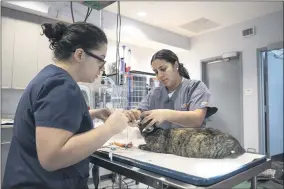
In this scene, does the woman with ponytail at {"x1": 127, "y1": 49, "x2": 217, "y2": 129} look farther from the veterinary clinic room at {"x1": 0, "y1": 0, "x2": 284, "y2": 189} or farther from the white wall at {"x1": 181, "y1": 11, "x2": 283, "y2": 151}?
the white wall at {"x1": 181, "y1": 11, "x2": 283, "y2": 151}

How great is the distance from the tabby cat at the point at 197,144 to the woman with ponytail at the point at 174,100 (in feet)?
0.32

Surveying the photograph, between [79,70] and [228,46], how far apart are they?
11.5 feet

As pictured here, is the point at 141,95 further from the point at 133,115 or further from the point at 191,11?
the point at 191,11

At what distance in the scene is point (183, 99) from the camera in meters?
1.37

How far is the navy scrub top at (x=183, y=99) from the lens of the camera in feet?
4.15

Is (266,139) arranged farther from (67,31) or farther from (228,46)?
(67,31)

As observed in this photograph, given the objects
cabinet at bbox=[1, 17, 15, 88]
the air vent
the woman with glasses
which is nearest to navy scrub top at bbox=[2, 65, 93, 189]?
the woman with glasses

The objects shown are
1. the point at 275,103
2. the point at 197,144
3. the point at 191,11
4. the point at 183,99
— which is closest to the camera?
the point at 197,144

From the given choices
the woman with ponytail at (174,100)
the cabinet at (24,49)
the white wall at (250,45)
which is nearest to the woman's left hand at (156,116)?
the woman with ponytail at (174,100)

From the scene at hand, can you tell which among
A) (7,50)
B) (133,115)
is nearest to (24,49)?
(7,50)

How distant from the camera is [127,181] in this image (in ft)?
7.89

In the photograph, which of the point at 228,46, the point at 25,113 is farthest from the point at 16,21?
the point at 228,46

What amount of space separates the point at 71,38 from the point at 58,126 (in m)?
0.35

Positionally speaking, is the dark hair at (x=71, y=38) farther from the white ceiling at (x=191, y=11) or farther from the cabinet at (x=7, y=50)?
the white ceiling at (x=191, y=11)
